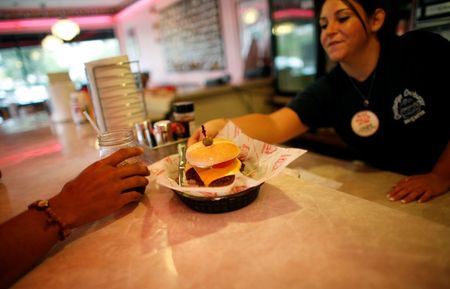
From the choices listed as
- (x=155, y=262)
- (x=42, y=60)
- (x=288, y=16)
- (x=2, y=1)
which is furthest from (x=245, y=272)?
(x=42, y=60)

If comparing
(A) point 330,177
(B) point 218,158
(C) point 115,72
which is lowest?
(A) point 330,177

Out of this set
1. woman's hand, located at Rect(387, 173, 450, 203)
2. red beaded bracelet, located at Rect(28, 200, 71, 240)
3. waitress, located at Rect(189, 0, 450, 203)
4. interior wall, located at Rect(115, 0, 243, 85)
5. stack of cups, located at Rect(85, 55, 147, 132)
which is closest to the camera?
red beaded bracelet, located at Rect(28, 200, 71, 240)

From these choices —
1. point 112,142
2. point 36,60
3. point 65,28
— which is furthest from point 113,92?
point 36,60

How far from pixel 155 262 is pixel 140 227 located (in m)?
0.15

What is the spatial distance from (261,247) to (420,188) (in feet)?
2.53

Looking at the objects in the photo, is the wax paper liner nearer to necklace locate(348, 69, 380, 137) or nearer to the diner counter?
the diner counter

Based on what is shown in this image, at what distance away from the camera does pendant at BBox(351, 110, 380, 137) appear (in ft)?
4.47

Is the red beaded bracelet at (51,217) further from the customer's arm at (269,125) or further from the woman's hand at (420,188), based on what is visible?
the woman's hand at (420,188)

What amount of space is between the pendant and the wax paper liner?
756mm

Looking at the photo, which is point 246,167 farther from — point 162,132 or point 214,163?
point 162,132

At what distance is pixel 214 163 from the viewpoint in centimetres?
70

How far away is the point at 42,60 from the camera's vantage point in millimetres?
9141

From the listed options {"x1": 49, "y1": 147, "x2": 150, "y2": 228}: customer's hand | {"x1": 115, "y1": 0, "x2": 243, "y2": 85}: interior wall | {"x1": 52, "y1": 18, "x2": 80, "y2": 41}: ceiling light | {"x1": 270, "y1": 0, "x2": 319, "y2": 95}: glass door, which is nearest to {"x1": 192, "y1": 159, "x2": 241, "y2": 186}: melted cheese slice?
{"x1": 49, "y1": 147, "x2": 150, "y2": 228}: customer's hand

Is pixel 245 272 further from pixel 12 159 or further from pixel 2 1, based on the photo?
pixel 2 1
